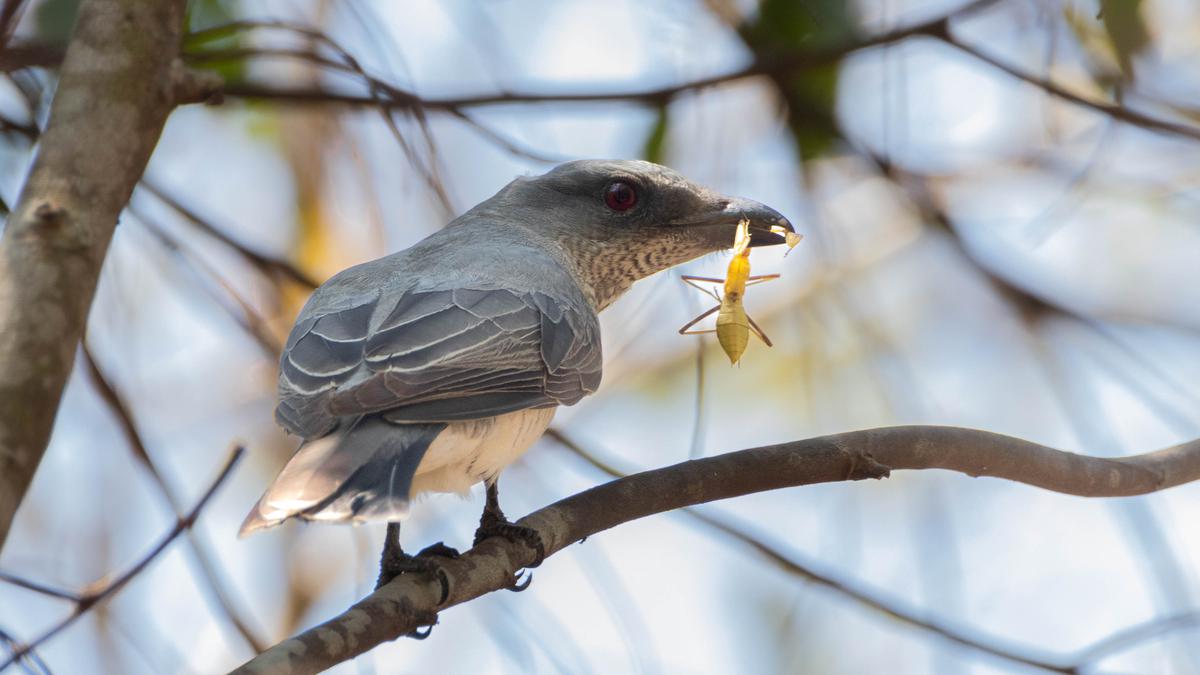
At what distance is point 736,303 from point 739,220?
0.29 metres

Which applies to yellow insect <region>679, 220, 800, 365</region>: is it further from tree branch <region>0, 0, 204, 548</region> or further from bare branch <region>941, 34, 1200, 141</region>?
tree branch <region>0, 0, 204, 548</region>

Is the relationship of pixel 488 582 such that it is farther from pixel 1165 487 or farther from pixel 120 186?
pixel 1165 487

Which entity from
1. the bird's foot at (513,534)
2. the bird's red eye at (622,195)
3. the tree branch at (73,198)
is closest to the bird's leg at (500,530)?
the bird's foot at (513,534)

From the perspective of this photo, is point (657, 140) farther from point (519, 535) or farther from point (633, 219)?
point (519, 535)

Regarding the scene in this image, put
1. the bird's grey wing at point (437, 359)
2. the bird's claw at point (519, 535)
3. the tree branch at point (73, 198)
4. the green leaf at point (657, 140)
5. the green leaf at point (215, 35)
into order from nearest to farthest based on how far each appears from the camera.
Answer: the tree branch at point (73, 198), the bird's grey wing at point (437, 359), the bird's claw at point (519, 535), the green leaf at point (215, 35), the green leaf at point (657, 140)

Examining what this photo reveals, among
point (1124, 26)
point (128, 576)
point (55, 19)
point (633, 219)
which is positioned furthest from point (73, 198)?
point (1124, 26)

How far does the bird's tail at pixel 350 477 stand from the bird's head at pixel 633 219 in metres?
1.52

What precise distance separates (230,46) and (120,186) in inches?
103

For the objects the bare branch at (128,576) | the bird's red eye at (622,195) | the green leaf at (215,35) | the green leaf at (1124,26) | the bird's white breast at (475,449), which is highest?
the green leaf at (215,35)

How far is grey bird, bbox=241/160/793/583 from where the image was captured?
2707mm

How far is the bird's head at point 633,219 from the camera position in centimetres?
420

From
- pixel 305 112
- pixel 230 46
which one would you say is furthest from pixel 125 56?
pixel 305 112

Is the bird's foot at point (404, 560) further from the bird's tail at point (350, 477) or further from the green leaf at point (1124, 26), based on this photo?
the green leaf at point (1124, 26)

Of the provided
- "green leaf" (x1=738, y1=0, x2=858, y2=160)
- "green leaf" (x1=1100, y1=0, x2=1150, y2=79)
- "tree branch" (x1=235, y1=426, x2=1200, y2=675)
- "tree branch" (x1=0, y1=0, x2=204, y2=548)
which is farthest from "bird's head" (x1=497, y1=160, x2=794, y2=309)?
"tree branch" (x1=0, y1=0, x2=204, y2=548)
